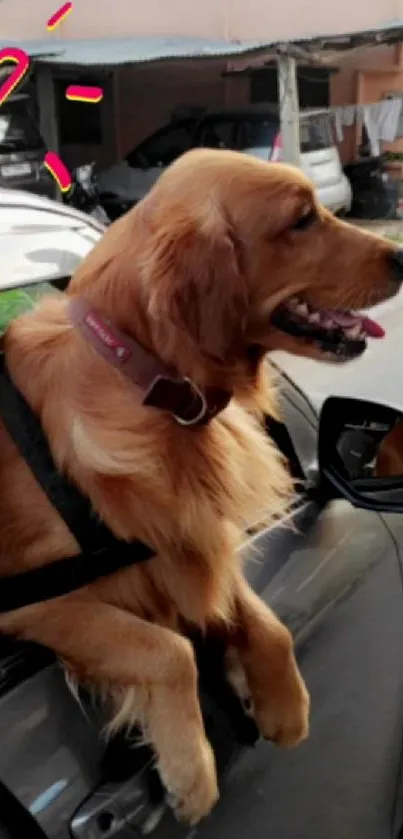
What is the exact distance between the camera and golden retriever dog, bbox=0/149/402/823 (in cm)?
151

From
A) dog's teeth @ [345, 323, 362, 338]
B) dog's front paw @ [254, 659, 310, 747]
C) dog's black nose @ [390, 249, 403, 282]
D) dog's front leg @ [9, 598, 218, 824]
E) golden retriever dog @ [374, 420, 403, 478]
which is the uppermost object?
dog's black nose @ [390, 249, 403, 282]

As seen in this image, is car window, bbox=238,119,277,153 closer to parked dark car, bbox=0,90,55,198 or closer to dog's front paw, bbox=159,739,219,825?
parked dark car, bbox=0,90,55,198

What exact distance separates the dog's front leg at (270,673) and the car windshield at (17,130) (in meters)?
8.11

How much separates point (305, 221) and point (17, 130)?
8309 millimetres

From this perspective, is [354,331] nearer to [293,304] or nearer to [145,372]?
[293,304]

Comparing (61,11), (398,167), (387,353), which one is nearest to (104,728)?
(387,353)

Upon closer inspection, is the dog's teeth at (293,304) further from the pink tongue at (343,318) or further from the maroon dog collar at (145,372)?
the maroon dog collar at (145,372)

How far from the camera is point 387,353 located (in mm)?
6898

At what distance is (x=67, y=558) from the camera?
1.55 metres

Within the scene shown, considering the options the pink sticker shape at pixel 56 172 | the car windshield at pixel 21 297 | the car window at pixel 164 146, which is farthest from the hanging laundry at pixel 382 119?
the car windshield at pixel 21 297

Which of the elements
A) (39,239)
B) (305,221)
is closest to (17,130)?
(39,239)

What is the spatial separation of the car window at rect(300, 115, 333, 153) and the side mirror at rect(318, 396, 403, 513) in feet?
31.0

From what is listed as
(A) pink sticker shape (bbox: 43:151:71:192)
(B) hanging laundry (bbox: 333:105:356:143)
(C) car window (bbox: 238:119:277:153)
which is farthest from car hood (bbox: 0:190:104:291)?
(B) hanging laundry (bbox: 333:105:356:143)

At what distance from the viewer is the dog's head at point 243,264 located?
1.53 m
